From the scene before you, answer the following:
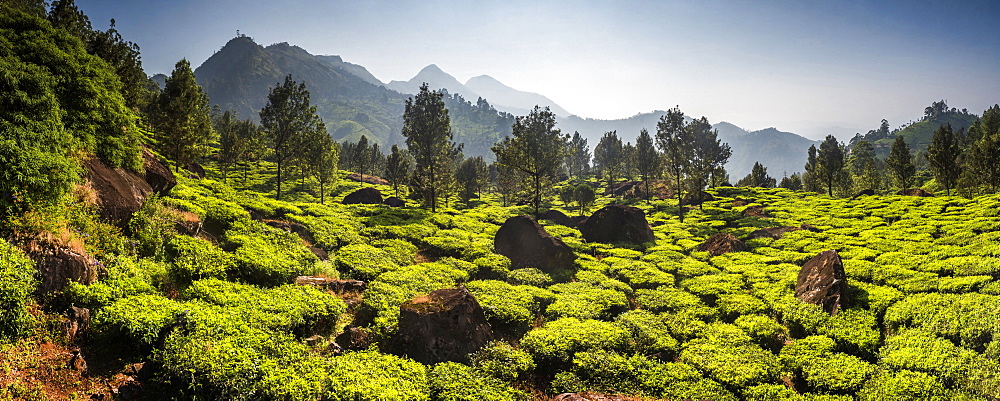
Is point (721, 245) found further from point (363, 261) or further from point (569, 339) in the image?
point (363, 261)

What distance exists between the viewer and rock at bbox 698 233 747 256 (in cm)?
2975

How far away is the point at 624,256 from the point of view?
2908 centimetres

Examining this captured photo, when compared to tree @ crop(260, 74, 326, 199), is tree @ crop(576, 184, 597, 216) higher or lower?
lower

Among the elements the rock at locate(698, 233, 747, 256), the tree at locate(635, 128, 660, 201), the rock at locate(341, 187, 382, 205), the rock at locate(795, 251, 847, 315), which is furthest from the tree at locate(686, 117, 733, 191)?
the rock at locate(341, 187, 382, 205)

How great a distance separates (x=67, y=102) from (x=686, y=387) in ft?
83.0

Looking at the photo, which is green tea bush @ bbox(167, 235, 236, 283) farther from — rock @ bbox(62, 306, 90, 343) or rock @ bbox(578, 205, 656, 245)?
rock @ bbox(578, 205, 656, 245)

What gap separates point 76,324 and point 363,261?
1158cm

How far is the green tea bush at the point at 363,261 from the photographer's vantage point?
19.0m

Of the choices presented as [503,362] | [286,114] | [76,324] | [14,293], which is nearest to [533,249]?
[503,362]

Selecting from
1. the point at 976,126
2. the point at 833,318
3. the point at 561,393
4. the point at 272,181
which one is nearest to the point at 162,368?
the point at 561,393

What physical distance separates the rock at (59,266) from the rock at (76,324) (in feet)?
3.36

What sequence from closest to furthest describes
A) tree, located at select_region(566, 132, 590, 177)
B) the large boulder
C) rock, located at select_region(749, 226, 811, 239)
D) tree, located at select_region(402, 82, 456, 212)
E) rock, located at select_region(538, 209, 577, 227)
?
1. the large boulder
2. rock, located at select_region(749, 226, 811, 239)
3. rock, located at select_region(538, 209, 577, 227)
4. tree, located at select_region(402, 82, 456, 212)
5. tree, located at select_region(566, 132, 590, 177)

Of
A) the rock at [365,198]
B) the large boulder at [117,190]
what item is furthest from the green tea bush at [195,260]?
the rock at [365,198]

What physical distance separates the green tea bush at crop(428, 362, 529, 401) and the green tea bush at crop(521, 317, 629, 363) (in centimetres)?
220
